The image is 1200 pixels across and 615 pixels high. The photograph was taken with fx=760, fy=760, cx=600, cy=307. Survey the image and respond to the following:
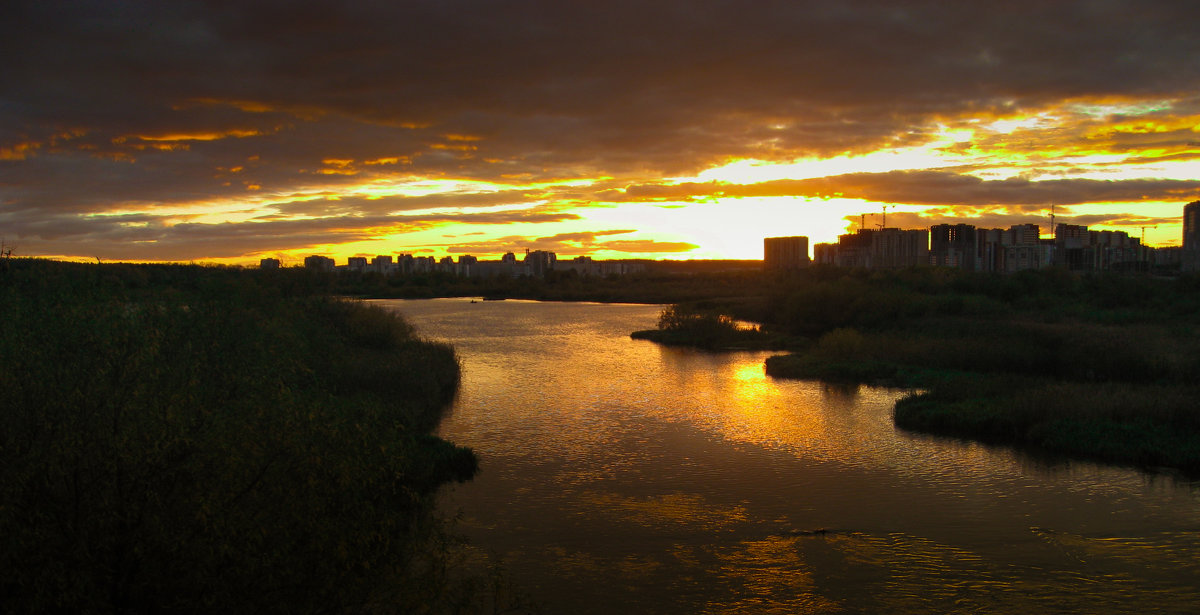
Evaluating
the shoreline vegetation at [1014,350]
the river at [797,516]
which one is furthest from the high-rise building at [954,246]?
the river at [797,516]

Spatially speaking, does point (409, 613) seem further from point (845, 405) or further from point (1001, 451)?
point (845, 405)

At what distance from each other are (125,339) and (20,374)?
101cm

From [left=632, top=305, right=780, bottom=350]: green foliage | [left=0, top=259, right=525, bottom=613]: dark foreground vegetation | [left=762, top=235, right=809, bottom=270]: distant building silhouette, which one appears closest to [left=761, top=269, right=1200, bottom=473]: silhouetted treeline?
[left=632, top=305, right=780, bottom=350]: green foliage

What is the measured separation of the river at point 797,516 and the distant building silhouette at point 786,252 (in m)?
146

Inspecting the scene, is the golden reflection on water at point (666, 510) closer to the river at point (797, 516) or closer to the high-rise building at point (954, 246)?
the river at point (797, 516)

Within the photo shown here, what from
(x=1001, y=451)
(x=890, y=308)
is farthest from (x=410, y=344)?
(x=890, y=308)

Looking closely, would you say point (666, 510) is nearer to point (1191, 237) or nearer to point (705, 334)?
point (705, 334)

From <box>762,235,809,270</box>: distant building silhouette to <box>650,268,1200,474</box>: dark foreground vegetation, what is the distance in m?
103

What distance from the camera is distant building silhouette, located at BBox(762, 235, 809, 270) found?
552 ft

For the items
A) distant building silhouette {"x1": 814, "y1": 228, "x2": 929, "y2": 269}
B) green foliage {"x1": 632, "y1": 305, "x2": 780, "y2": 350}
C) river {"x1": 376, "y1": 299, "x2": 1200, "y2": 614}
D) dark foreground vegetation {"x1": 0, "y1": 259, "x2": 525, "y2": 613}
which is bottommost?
river {"x1": 376, "y1": 299, "x2": 1200, "y2": 614}

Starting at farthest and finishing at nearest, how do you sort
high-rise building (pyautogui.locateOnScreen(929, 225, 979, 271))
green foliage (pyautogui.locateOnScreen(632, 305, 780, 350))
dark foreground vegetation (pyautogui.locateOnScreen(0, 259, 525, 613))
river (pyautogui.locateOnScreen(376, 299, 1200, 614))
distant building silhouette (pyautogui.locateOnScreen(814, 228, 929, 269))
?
distant building silhouette (pyautogui.locateOnScreen(814, 228, 929, 269)) < high-rise building (pyautogui.locateOnScreen(929, 225, 979, 271)) < green foliage (pyautogui.locateOnScreen(632, 305, 780, 350)) < river (pyautogui.locateOnScreen(376, 299, 1200, 614)) < dark foreground vegetation (pyautogui.locateOnScreen(0, 259, 525, 613))

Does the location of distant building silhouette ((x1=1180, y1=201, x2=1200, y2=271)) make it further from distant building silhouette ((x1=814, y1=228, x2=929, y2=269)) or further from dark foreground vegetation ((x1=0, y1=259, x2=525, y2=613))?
dark foreground vegetation ((x1=0, y1=259, x2=525, y2=613))

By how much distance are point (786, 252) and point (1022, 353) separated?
14516cm

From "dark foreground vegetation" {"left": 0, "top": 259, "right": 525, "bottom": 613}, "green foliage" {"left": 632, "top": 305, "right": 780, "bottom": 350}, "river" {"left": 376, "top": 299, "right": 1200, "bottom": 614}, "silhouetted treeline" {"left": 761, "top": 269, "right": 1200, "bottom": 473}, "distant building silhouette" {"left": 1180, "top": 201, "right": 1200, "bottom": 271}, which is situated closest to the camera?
"dark foreground vegetation" {"left": 0, "top": 259, "right": 525, "bottom": 613}
